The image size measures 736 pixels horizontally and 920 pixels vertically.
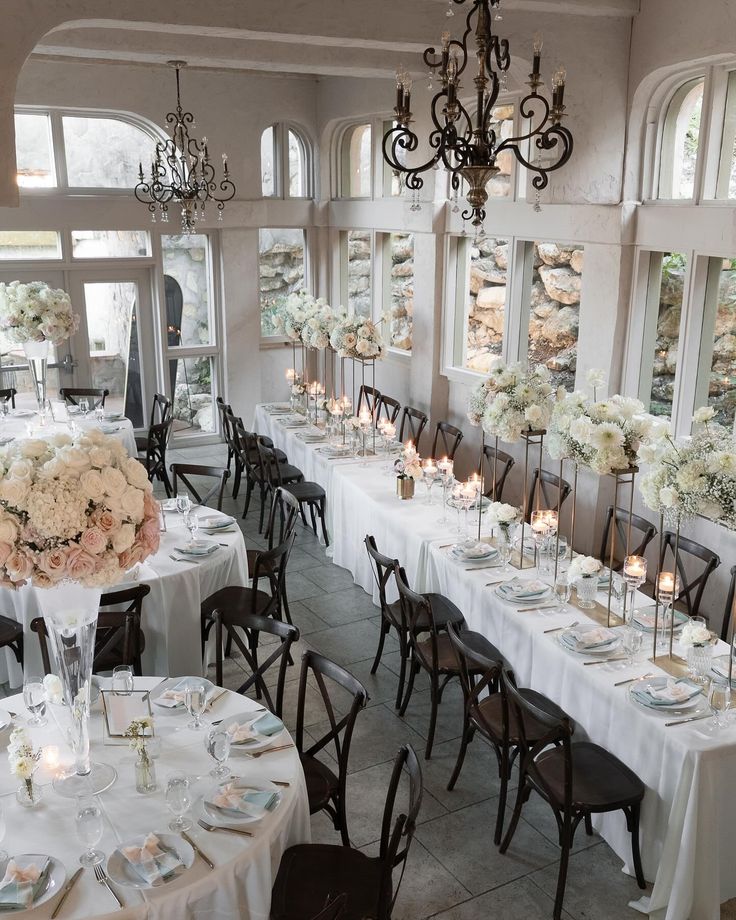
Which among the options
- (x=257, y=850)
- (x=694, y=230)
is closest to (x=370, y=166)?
(x=694, y=230)

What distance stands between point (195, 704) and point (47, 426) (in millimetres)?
6134

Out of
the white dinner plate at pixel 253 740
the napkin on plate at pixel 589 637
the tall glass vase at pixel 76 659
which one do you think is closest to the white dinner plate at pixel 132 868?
the tall glass vase at pixel 76 659

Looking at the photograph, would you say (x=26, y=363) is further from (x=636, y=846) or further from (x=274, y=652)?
(x=636, y=846)

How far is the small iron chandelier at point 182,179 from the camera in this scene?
9984 millimetres

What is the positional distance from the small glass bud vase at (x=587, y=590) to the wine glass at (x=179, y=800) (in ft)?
9.76

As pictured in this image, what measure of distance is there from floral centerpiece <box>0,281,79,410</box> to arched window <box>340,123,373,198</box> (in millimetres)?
4844

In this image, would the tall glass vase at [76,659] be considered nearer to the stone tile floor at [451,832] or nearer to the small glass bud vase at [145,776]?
the small glass bud vase at [145,776]

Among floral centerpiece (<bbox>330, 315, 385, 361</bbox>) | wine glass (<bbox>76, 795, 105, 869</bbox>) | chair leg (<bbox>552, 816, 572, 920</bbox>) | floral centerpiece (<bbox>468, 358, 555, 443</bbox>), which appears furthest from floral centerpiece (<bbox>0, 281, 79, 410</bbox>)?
chair leg (<bbox>552, 816, 572, 920</bbox>)

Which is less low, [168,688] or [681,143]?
[681,143]

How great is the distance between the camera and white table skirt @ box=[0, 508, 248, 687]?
20.2ft

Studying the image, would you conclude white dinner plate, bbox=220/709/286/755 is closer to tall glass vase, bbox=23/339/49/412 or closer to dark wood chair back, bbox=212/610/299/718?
dark wood chair back, bbox=212/610/299/718

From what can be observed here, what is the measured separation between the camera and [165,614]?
6184 mm

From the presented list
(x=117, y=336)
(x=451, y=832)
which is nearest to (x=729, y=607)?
(x=451, y=832)

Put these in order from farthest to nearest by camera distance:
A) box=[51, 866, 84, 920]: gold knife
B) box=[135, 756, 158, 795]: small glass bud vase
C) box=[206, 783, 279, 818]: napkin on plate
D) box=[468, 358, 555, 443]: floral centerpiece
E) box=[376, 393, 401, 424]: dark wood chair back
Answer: box=[376, 393, 401, 424]: dark wood chair back → box=[468, 358, 555, 443]: floral centerpiece → box=[135, 756, 158, 795]: small glass bud vase → box=[206, 783, 279, 818]: napkin on plate → box=[51, 866, 84, 920]: gold knife
